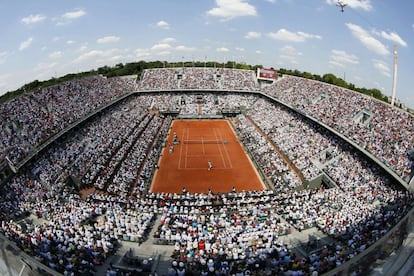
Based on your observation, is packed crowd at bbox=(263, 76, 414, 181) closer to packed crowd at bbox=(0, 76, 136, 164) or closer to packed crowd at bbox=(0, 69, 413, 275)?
packed crowd at bbox=(0, 69, 413, 275)

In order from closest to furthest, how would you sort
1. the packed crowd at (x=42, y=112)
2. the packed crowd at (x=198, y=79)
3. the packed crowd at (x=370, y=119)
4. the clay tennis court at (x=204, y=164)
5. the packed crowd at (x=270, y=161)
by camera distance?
the packed crowd at (x=370, y=119) → the packed crowd at (x=42, y=112) → the packed crowd at (x=270, y=161) → the clay tennis court at (x=204, y=164) → the packed crowd at (x=198, y=79)

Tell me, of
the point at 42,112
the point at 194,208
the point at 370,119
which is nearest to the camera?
the point at 194,208

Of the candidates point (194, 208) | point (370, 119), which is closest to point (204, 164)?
point (194, 208)

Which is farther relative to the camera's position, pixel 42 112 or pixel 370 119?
pixel 42 112

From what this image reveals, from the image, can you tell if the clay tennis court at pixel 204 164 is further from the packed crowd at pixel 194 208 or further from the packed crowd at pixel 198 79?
the packed crowd at pixel 198 79

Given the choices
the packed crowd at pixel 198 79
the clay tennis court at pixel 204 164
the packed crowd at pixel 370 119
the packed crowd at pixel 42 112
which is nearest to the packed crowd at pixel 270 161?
the clay tennis court at pixel 204 164

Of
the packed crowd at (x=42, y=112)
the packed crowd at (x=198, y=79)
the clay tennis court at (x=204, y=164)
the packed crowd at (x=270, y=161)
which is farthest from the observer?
the packed crowd at (x=198, y=79)

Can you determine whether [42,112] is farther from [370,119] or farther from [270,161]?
[370,119]

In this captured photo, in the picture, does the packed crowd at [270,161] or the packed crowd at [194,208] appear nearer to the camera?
the packed crowd at [194,208]
